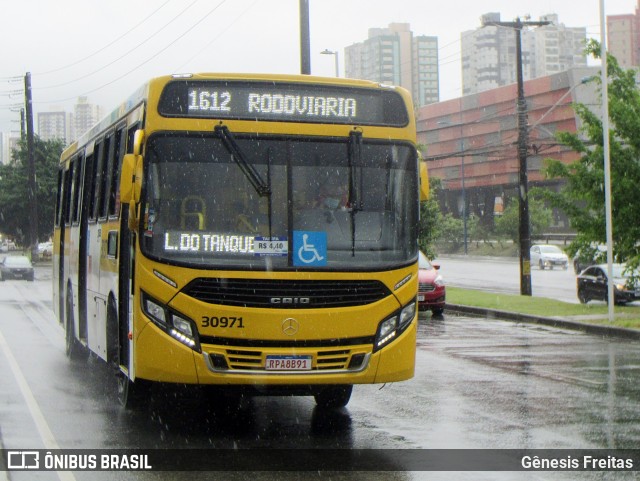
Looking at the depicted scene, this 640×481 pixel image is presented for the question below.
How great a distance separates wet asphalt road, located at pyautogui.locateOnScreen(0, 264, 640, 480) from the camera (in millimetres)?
8883

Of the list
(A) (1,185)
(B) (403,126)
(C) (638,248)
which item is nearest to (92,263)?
(B) (403,126)

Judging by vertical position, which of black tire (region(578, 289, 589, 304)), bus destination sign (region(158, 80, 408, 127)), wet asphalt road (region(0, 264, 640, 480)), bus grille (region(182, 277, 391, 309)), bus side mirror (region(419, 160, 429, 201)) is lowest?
black tire (region(578, 289, 589, 304))

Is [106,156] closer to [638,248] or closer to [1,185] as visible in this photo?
[638,248]

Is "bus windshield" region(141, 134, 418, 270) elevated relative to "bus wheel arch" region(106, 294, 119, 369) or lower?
elevated

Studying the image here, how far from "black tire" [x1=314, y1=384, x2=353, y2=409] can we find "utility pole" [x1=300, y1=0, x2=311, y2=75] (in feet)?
52.1

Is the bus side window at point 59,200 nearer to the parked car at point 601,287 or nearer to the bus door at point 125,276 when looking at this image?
the bus door at point 125,276

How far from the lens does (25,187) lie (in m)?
72.2

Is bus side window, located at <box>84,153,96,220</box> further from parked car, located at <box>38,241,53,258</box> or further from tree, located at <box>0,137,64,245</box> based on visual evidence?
parked car, located at <box>38,241,53,258</box>

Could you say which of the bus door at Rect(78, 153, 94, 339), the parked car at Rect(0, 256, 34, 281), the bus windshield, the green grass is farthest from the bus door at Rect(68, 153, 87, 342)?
the parked car at Rect(0, 256, 34, 281)

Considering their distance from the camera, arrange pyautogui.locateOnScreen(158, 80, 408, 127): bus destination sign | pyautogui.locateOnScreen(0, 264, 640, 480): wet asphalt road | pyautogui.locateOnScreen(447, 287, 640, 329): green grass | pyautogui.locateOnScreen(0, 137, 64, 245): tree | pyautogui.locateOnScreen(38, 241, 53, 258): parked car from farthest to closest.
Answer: pyautogui.locateOnScreen(38, 241, 53, 258): parked car
pyautogui.locateOnScreen(0, 137, 64, 245): tree
pyautogui.locateOnScreen(447, 287, 640, 329): green grass
pyautogui.locateOnScreen(158, 80, 408, 127): bus destination sign
pyautogui.locateOnScreen(0, 264, 640, 480): wet asphalt road

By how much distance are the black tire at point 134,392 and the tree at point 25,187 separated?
62841mm

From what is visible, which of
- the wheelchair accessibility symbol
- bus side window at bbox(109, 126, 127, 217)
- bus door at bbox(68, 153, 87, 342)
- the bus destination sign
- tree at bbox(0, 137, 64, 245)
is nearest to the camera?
the wheelchair accessibility symbol

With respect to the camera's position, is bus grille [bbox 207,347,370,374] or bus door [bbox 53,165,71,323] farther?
bus door [bbox 53,165,71,323]

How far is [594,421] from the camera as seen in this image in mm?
9992
